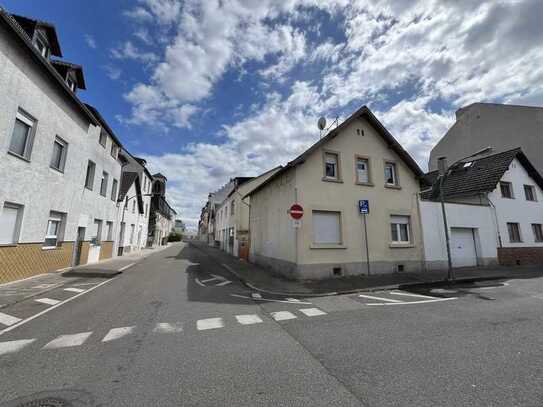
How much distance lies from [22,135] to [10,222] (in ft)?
10.6

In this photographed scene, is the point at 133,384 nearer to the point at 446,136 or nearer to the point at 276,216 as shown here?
the point at 276,216

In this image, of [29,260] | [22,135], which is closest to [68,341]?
[29,260]

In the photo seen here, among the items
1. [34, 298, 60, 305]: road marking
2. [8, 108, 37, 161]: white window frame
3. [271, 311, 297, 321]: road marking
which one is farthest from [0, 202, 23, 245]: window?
[271, 311, 297, 321]: road marking

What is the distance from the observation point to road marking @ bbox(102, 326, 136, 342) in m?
4.54

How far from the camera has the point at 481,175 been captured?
17031 millimetres

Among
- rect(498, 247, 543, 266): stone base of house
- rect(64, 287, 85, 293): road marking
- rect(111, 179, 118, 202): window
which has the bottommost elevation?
rect(64, 287, 85, 293): road marking

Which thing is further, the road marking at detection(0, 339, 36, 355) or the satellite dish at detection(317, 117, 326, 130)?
the satellite dish at detection(317, 117, 326, 130)

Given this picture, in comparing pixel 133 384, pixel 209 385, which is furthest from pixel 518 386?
pixel 133 384

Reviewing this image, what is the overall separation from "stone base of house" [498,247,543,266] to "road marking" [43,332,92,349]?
20.5 m

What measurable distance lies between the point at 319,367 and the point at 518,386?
2432 millimetres

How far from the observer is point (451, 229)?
1448cm

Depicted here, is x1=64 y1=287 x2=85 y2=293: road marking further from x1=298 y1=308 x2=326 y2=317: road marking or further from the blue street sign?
the blue street sign

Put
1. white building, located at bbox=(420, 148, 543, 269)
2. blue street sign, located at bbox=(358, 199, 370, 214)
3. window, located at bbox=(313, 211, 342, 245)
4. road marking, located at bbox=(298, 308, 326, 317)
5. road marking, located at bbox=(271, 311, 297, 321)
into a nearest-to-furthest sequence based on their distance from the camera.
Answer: road marking, located at bbox=(271, 311, 297, 321)
road marking, located at bbox=(298, 308, 326, 317)
window, located at bbox=(313, 211, 342, 245)
blue street sign, located at bbox=(358, 199, 370, 214)
white building, located at bbox=(420, 148, 543, 269)

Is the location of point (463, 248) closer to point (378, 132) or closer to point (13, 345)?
point (378, 132)
